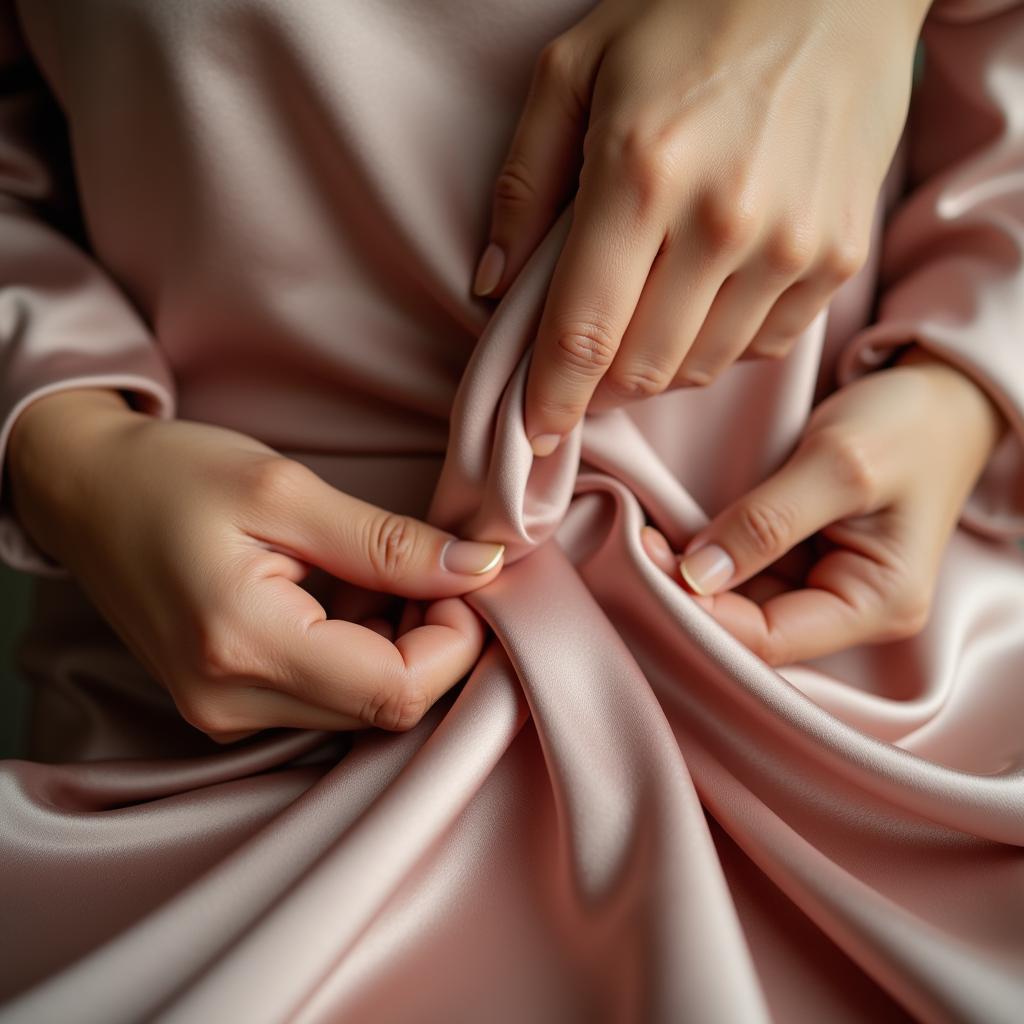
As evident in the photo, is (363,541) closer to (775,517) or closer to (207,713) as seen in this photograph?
(207,713)

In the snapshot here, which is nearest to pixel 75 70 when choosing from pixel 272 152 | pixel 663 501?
pixel 272 152

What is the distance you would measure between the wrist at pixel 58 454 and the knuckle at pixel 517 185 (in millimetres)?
289

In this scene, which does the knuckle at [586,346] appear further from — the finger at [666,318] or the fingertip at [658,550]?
the fingertip at [658,550]

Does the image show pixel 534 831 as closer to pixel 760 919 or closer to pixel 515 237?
pixel 760 919

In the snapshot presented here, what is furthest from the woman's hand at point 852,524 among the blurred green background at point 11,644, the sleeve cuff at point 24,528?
the blurred green background at point 11,644

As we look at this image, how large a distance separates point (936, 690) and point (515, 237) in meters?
0.38

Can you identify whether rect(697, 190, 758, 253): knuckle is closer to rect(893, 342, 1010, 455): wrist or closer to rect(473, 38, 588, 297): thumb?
rect(473, 38, 588, 297): thumb

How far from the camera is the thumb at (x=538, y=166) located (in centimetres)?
49

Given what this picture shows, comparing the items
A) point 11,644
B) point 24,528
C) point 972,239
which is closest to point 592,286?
point 972,239

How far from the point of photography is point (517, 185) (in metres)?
0.51

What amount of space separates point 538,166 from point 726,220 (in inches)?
4.6

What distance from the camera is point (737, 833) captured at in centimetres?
45

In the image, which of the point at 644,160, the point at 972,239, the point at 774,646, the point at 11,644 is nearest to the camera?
the point at 644,160

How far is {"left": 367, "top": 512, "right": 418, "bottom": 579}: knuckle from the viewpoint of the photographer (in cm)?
52
